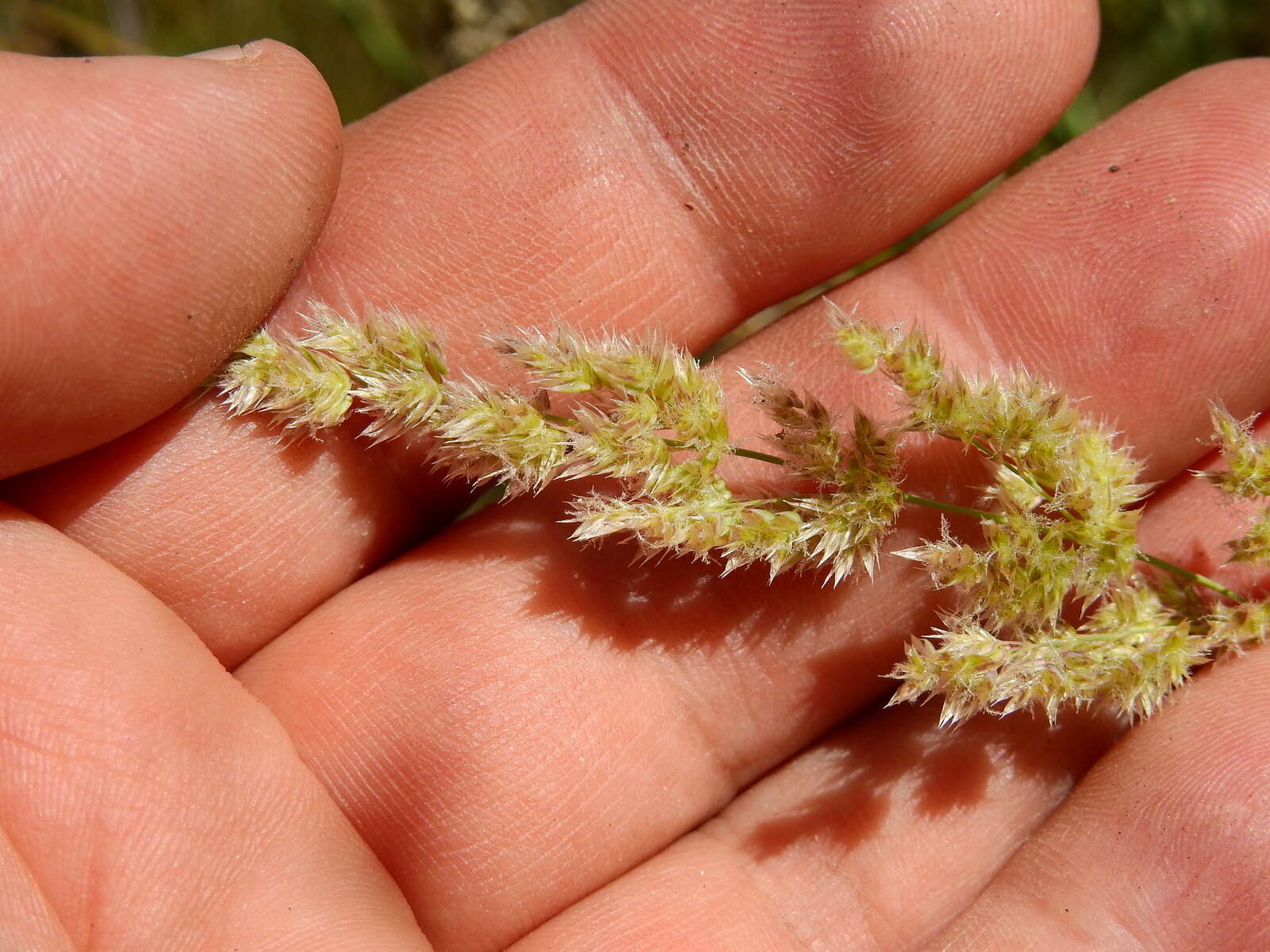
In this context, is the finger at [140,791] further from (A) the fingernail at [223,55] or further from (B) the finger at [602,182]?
(A) the fingernail at [223,55]

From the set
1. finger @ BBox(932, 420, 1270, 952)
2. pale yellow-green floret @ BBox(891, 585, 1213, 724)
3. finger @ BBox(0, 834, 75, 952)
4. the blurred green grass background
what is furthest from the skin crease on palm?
the blurred green grass background

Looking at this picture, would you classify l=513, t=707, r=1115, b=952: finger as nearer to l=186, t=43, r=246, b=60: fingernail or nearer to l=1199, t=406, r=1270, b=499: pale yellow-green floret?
l=1199, t=406, r=1270, b=499: pale yellow-green floret

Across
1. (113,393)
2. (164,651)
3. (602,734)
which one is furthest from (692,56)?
(164,651)

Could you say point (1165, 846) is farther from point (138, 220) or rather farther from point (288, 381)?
point (138, 220)

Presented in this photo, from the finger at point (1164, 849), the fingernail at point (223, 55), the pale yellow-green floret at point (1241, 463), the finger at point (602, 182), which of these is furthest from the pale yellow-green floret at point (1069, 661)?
the fingernail at point (223, 55)

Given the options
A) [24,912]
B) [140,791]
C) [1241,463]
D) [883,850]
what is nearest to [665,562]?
[883,850]

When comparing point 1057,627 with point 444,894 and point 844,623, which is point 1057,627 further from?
point 444,894

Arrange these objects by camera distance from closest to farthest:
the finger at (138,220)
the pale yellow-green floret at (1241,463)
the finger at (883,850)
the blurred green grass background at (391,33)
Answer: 1. the finger at (138,220)
2. the pale yellow-green floret at (1241,463)
3. the finger at (883,850)
4. the blurred green grass background at (391,33)
